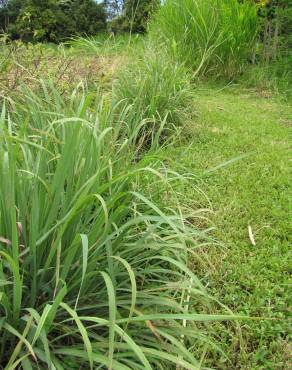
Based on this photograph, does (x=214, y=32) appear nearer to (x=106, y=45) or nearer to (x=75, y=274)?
(x=106, y=45)

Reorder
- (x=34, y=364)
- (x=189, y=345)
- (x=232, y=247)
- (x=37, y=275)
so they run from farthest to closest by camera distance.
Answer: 1. (x=232, y=247)
2. (x=189, y=345)
3. (x=37, y=275)
4. (x=34, y=364)

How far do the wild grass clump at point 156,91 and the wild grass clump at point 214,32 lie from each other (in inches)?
66.3

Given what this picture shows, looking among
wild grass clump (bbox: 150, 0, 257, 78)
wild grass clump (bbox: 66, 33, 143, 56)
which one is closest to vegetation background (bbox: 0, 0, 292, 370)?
wild grass clump (bbox: 66, 33, 143, 56)

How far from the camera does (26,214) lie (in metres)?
1.66

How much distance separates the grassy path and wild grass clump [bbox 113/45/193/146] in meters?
0.26

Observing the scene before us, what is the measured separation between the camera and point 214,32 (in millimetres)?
6426

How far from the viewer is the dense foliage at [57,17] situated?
10.0 meters

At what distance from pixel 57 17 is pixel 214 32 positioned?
18.1ft

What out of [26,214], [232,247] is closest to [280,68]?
[232,247]

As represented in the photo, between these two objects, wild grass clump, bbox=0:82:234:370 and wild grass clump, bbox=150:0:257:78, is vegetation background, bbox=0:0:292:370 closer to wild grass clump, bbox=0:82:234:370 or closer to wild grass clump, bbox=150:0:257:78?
wild grass clump, bbox=0:82:234:370

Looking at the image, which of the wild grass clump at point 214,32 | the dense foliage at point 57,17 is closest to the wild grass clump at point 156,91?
the wild grass clump at point 214,32

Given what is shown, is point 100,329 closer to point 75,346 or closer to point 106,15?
point 75,346

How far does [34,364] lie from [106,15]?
11751 millimetres

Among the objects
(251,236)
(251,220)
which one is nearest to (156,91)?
(251,220)
